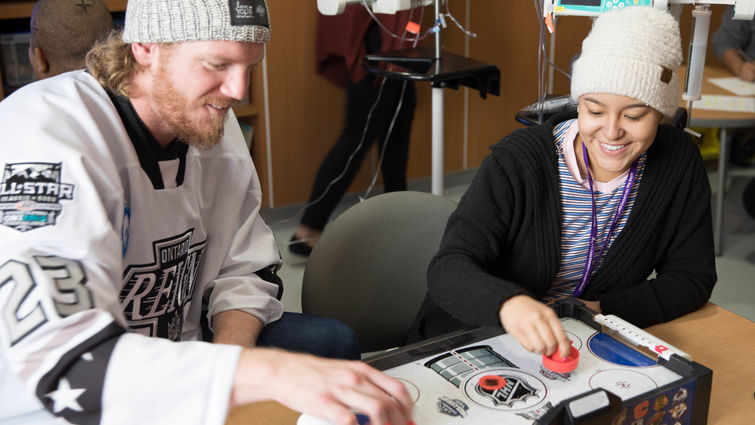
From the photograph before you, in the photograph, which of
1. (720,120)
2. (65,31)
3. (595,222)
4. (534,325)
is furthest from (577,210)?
(720,120)

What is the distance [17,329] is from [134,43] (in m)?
0.54

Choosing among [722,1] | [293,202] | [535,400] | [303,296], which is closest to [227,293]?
[303,296]

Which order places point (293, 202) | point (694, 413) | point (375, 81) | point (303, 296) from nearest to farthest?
point (694, 413) → point (303, 296) → point (375, 81) → point (293, 202)

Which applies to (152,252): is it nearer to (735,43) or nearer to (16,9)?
(16,9)

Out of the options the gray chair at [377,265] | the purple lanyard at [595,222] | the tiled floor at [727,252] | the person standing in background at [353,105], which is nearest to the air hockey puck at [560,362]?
the purple lanyard at [595,222]

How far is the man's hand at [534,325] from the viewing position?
101 centimetres

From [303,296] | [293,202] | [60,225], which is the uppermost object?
[60,225]

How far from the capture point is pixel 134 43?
1.21 meters

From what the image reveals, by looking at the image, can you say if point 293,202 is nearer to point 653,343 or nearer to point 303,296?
point 303,296

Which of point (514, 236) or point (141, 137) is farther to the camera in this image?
point (514, 236)

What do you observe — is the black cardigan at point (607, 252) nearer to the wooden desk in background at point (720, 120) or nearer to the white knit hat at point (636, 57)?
the white knit hat at point (636, 57)

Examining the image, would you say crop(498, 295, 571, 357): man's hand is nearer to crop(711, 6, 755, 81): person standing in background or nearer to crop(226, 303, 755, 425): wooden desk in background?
crop(226, 303, 755, 425): wooden desk in background

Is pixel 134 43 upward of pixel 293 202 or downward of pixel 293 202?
upward

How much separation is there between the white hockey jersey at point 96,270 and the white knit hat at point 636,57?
69 cm
